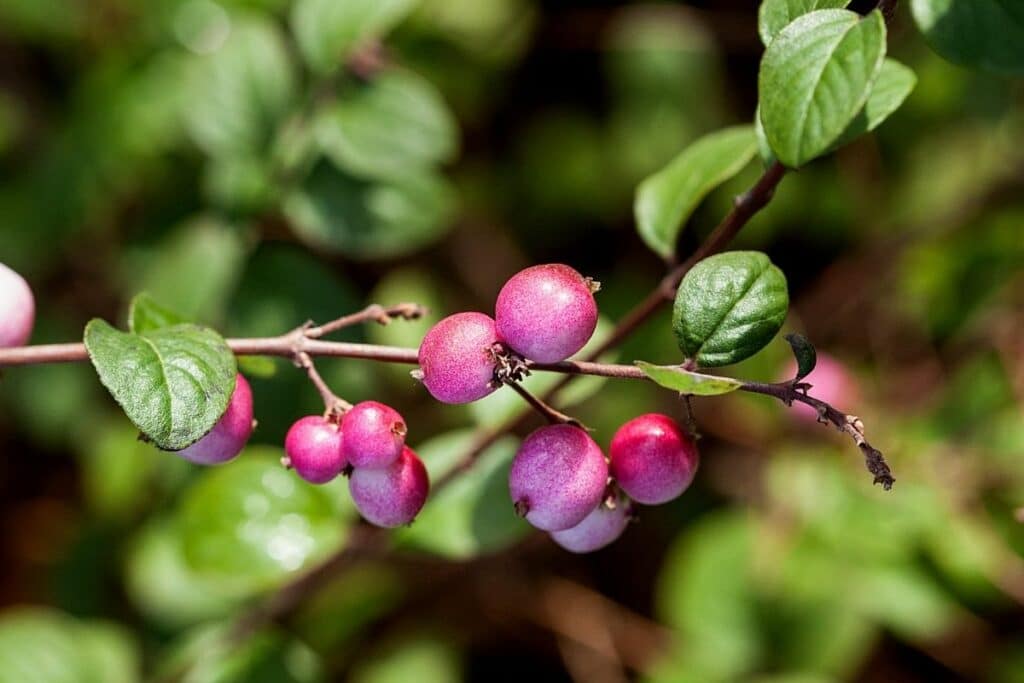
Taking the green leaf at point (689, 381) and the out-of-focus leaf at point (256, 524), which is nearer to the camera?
the green leaf at point (689, 381)

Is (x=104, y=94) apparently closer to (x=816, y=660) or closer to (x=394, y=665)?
(x=394, y=665)

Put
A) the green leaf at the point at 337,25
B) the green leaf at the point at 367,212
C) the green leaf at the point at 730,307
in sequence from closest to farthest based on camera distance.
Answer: the green leaf at the point at 730,307, the green leaf at the point at 337,25, the green leaf at the point at 367,212

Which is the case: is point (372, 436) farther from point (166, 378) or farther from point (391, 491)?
point (166, 378)

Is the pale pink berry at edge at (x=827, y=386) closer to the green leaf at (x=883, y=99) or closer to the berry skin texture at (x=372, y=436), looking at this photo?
the green leaf at (x=883, y=99)

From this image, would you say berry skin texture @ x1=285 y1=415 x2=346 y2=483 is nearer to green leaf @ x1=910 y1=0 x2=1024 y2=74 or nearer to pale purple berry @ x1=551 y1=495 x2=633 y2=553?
pale purple berry @ x1=551 y1=495 x2=633 y2=553

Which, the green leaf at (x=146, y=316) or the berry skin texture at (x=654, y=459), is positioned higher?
the berry skin texture at (x=654, y=459)

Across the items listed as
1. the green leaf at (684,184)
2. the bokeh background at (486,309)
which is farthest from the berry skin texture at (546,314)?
the bokeh background at (486,309)

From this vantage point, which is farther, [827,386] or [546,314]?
[827,386]

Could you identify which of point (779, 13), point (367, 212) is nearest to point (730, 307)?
A: point (779, 13)

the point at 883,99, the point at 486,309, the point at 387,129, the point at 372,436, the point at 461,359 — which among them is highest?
the point at 883,99
